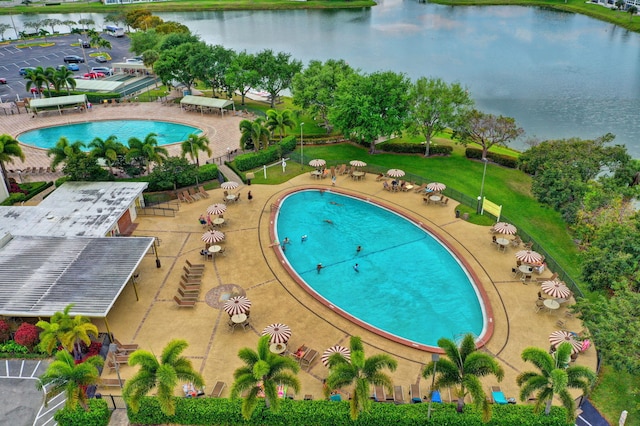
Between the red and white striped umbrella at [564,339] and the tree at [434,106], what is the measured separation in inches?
1259

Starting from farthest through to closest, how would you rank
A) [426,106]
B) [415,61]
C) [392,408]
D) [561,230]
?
[415,61] → [426,106] → [561,230] → [392,408]

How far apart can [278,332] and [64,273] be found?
1578cm

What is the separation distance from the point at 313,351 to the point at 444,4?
182216 millimetres

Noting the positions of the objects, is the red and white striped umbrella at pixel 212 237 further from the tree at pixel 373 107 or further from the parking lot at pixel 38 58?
the parking lot at pixel 38 58

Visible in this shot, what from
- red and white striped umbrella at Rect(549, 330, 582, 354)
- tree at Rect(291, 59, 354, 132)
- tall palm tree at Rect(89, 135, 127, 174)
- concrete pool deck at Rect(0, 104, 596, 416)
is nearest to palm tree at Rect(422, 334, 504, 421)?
concrete pool deck at Rect(0, 104, 596, 416)

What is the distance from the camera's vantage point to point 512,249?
4047 centimetres

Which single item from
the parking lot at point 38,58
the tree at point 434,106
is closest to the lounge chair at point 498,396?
the tree at point 434,106

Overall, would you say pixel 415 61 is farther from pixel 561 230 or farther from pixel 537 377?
pixel 537 377

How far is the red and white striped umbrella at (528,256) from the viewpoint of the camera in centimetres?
3619

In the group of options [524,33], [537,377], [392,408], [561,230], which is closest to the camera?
[537,377]

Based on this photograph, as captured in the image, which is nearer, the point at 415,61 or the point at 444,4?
the point at 415,61

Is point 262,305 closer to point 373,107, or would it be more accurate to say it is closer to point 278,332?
point 278,332

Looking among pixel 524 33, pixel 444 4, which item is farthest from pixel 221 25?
pixel 524 33

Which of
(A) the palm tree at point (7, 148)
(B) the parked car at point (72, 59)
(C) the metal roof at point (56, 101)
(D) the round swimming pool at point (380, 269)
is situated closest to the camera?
(D) the round swimming pool at point (380, 269)
